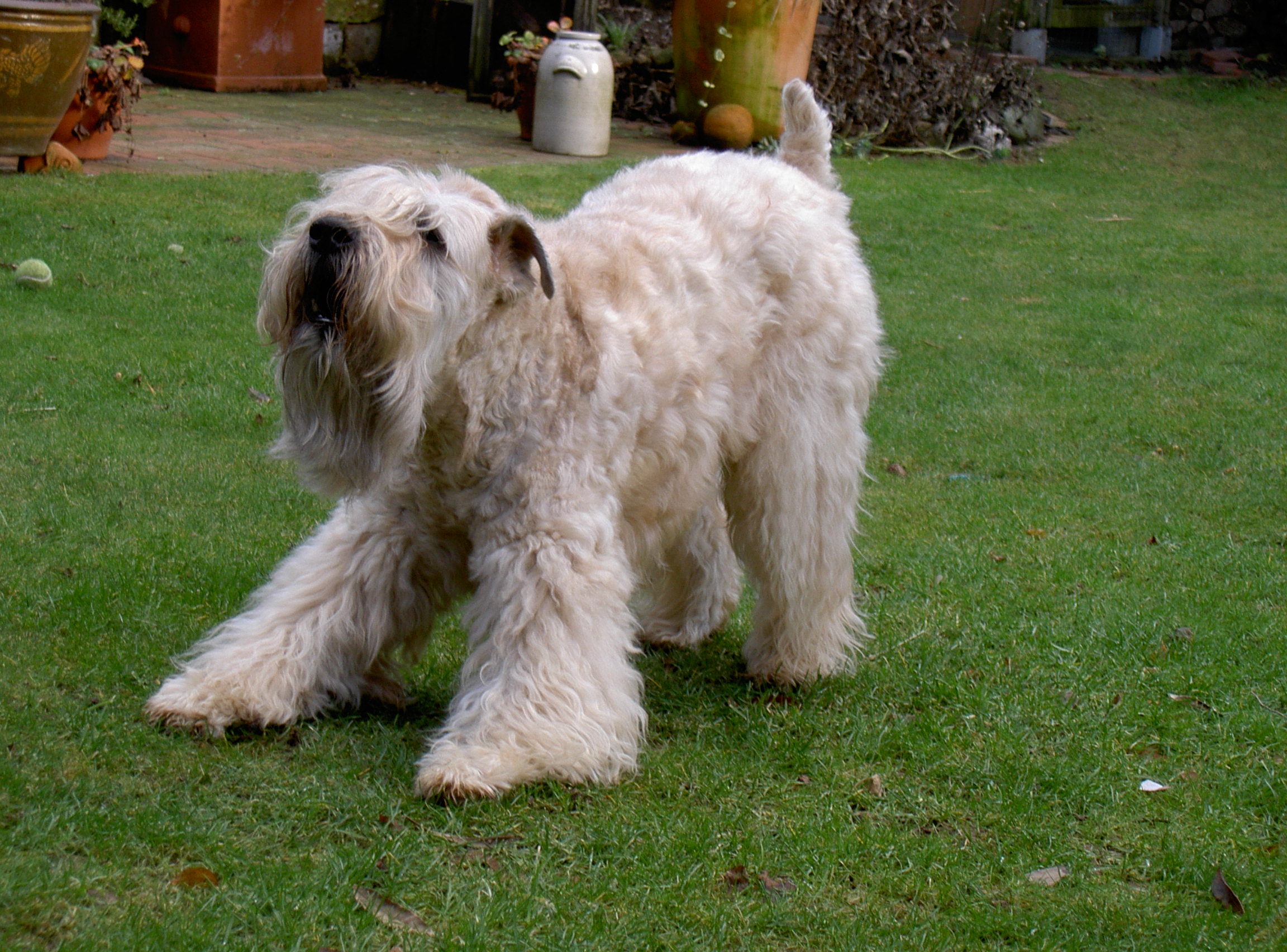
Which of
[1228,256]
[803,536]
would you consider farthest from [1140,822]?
[1228,256]

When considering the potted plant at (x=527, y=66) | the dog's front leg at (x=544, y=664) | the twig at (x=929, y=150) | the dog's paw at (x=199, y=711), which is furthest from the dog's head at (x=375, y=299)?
the twig at (x=929, y=150)

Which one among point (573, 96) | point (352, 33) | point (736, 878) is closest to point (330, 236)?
point (736, 878)

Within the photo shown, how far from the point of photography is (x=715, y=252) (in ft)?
13.4

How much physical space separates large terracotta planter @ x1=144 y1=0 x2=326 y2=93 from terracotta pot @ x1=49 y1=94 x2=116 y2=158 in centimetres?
409

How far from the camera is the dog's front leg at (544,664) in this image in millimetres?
3480

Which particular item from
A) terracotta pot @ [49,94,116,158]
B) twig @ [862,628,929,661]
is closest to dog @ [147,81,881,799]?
twig @ [862,628,929,661]

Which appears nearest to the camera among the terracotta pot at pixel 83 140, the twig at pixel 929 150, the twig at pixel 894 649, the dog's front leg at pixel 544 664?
the dog's front leg at pixel 544 664

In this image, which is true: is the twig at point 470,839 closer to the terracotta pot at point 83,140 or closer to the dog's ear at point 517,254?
the dog's ear at point 517,254

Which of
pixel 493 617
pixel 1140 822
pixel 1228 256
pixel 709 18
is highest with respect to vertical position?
pixel 709 18

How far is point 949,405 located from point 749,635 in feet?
11.2

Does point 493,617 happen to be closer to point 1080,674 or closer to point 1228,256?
point 1080,674

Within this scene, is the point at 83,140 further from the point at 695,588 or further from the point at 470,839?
the point at 470,839

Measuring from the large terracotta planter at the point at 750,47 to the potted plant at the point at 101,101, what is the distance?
5.03 metres

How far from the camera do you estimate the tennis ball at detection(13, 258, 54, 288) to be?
752 cm
